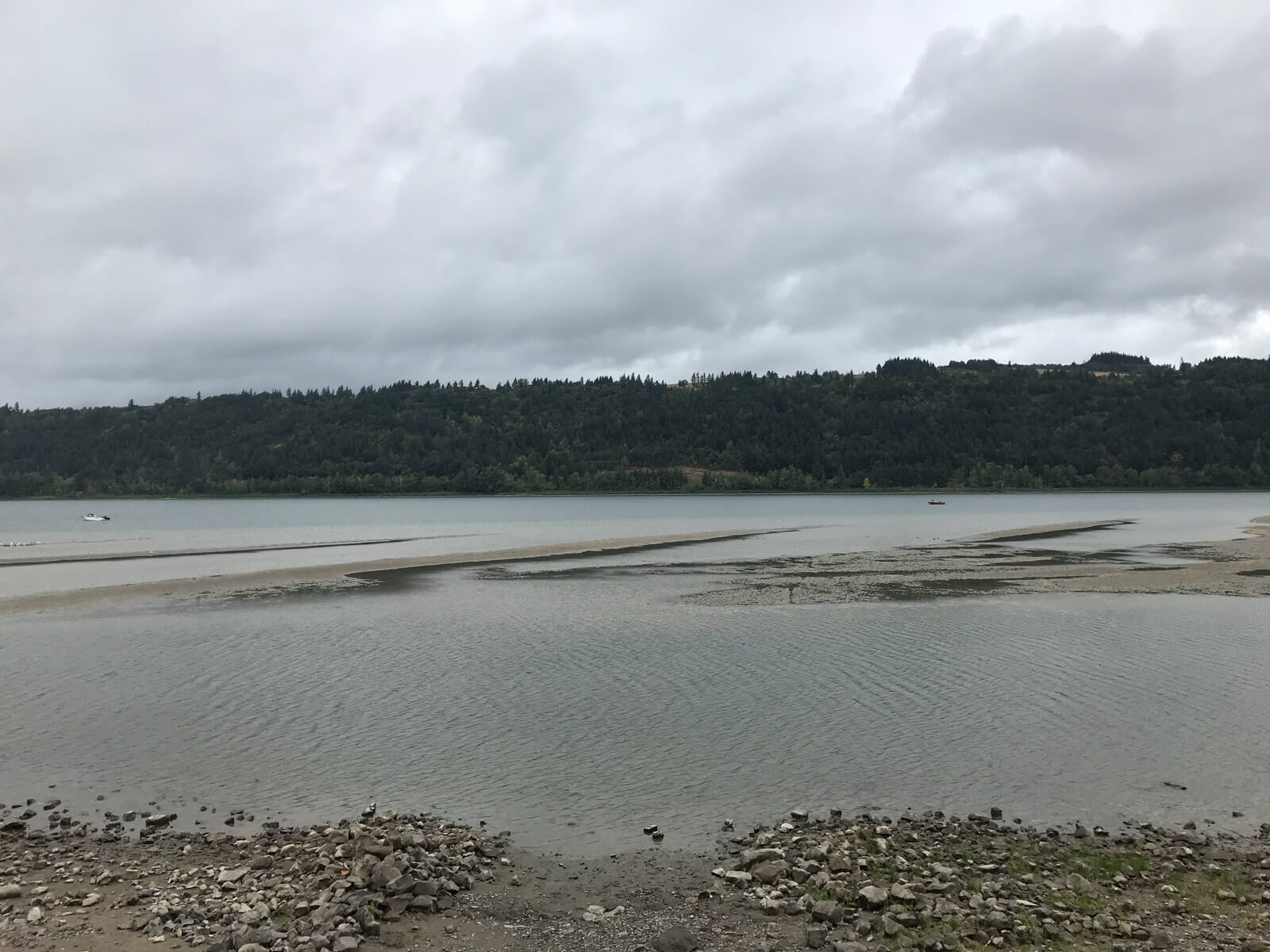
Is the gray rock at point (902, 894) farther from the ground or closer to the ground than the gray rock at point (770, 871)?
farther from the ground

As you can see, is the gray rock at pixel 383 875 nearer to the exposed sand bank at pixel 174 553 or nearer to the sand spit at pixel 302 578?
the sand spit at pixel 302 578

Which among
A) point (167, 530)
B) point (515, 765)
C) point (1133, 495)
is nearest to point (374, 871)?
point (515, 765)

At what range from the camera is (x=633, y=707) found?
19.0 m

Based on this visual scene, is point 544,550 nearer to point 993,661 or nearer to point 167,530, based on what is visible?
point 993,661

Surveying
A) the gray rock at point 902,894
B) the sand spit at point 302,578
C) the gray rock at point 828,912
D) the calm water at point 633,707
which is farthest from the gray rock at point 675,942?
the sand spit at point 302,578

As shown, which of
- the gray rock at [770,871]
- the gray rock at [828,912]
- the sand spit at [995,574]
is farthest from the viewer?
the sand spit at [995,574]

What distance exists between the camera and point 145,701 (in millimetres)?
20000

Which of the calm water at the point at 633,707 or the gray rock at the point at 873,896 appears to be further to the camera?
the calm water at the point at 633,707

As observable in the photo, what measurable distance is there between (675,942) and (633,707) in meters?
10.5

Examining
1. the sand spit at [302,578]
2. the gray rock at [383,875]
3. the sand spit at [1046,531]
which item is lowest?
the sand spit at [1046,531]

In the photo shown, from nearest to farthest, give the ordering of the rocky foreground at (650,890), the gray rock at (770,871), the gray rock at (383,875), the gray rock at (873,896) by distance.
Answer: the rocky foreground at (650,890) → the gray rock at (873,896) → the gray rock at (383,875) → the gray rock at (770,871)

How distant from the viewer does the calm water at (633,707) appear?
1359cm

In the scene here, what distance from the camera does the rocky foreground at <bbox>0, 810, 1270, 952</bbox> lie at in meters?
8.69

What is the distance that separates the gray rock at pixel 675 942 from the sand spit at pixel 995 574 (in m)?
26.2
